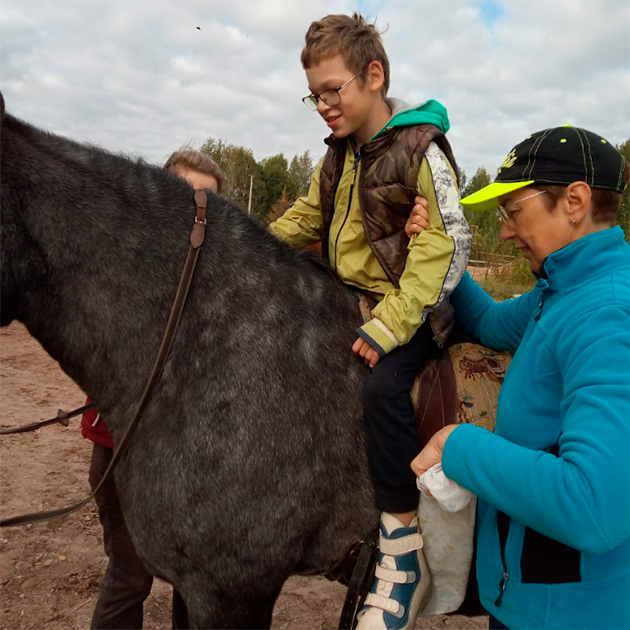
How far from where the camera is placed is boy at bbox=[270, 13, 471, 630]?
2111 millimetres

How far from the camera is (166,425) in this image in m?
2.01

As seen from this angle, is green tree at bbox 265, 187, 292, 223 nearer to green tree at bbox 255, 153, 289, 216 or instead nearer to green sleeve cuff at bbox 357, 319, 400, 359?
green sleeve cuff at bbox 357, 319, 400, 359

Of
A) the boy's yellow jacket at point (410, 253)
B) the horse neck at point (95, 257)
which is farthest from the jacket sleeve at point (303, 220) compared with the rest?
the horse neck at point (95, 257)

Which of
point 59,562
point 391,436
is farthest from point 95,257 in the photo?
point 59,562

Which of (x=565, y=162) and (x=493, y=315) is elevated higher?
(x=565, y=162)

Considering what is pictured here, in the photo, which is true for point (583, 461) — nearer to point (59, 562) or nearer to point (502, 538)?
point (502, 538)

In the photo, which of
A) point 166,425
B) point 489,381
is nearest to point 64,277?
point 166,425

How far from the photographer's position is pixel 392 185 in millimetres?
2350

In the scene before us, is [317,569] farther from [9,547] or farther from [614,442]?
[9,547]

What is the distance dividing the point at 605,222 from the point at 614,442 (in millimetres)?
763

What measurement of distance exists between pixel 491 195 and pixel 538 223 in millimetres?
185

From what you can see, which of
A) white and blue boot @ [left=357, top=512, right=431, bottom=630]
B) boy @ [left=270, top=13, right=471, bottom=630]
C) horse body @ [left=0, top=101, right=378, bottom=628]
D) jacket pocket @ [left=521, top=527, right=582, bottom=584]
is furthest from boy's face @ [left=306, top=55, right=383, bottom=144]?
jacket pocket @ [left=521, top=527, right=582, bottom=584]

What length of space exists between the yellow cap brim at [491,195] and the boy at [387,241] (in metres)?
0.26

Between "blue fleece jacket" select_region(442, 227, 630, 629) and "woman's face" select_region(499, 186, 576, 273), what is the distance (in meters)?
0.06
